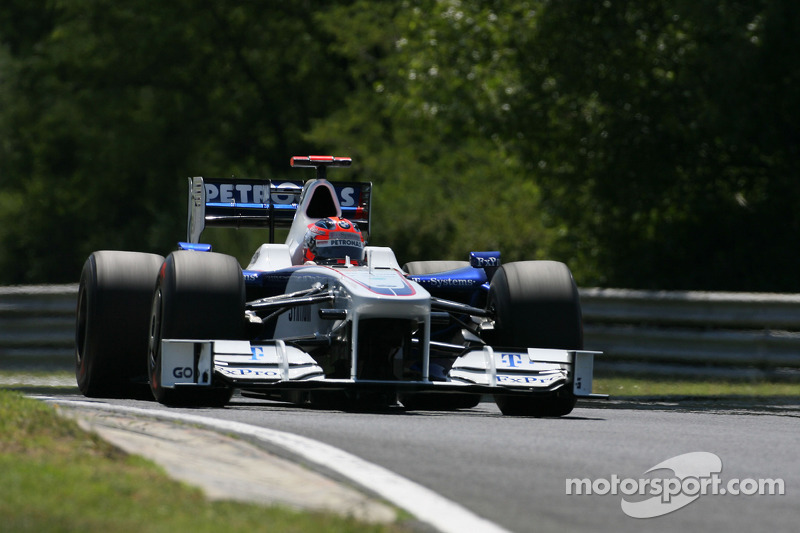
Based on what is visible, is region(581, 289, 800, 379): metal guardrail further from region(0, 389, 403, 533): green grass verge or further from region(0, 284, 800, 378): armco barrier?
region(0, 389, 403, 533): green grass verge

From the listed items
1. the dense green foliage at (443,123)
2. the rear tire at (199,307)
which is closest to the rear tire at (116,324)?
the rear tire at (199,307)

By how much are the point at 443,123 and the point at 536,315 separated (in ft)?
34.8

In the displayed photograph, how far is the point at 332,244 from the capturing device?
36.6ft

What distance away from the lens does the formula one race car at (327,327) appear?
955cm

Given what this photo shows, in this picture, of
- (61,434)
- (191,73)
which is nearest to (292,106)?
(191,73)

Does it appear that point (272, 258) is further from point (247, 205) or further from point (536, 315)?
point (536, 315)

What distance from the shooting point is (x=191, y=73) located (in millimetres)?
34469

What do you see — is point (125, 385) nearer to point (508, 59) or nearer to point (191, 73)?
point (508, 59)

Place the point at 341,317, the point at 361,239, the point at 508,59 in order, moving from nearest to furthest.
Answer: the point at 341,317, the point at 361,239, the point at 508,59

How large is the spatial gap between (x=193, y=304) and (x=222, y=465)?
11.9ft

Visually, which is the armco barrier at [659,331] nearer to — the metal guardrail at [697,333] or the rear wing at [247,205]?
the metal guardrail at [697,333]

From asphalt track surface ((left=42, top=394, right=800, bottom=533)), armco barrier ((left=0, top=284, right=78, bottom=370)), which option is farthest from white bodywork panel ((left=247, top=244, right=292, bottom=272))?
armco barrier ((left=0, top=284, right=78, bottom=370))

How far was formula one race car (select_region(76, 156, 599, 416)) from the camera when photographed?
31.3 ft

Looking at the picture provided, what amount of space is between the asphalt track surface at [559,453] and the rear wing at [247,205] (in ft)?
8.82
